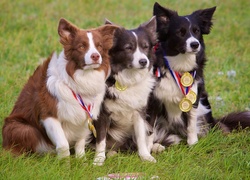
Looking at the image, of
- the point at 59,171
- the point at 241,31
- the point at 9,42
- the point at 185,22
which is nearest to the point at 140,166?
the point at 59,171

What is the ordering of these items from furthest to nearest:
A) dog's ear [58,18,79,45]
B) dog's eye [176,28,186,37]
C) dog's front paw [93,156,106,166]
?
1. dog's eye [176,28,186,37]
2. dog's front paw [93,156,106,166]
3. dog's ear [58,18,79,45]

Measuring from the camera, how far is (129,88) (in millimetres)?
5965

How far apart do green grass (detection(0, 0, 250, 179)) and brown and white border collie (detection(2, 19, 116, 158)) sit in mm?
212

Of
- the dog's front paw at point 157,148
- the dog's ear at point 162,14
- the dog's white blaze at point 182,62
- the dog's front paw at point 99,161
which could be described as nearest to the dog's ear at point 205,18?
the dog's ear at point 162,14

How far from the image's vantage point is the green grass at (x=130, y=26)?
213 inches

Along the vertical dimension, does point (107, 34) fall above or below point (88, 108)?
above

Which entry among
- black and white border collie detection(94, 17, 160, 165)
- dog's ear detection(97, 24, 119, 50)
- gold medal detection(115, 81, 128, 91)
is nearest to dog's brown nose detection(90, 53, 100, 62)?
dog's ear detection(97, 24, 119, 50)

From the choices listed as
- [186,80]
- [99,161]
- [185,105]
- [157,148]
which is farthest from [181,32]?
[99,161]

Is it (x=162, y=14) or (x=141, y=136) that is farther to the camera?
(x=162, y=14)

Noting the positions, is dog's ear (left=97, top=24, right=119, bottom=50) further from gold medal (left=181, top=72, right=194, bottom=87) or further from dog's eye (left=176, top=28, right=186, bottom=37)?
gold medal (left=181, top=72, right=194, bottom=87)

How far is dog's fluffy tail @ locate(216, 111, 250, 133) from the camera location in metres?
6.78

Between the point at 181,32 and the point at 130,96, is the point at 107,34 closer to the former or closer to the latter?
the point at 130,96

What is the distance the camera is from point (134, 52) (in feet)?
19.0

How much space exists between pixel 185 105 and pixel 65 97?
5.13ft
